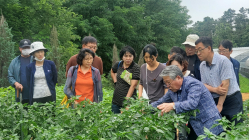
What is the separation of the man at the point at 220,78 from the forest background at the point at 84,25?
31.8 ft

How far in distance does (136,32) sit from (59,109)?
23070 mm

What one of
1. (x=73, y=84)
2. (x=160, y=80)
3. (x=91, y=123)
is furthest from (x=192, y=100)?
(x=73, y=84)

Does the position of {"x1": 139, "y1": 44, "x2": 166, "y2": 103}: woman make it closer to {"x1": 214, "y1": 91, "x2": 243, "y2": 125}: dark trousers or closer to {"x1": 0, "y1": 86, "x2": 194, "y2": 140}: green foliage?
{"x1": 214, "y1": 91, "x2": 243, "y2": 125}: dark trousers

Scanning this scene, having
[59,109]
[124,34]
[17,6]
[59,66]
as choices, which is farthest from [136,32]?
[59,109]

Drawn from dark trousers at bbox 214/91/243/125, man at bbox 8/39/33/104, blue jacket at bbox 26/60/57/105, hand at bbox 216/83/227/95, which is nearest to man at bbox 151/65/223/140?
hand at bbox 216/83/227/95

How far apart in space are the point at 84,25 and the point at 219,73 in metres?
18.7

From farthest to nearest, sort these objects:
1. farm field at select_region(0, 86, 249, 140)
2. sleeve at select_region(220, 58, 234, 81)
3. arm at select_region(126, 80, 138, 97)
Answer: arm at select_region(126, 80, 138, 97), sleeve at select_region(220, 58, 234, 81), farm field at select_region(0, 86, 249, 140)

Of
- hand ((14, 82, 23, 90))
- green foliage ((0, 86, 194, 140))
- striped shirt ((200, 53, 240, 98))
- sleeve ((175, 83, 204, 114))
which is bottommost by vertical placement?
green foliage ((0, 86, 194, 140))

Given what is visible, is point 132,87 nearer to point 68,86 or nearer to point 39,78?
point 68,86

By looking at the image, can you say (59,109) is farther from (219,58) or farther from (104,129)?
(219,58)

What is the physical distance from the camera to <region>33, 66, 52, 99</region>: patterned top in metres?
3.88

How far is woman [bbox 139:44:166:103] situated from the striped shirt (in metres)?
0.61

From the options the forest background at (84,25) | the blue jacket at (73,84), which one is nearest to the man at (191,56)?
the blue jacket at (73,84)

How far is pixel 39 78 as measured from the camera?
391cm
